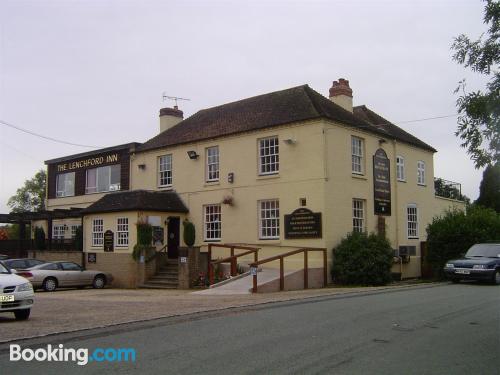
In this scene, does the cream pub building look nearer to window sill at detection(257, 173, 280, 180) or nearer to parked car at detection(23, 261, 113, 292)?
window sill at detection(257, 173, 280, 180)

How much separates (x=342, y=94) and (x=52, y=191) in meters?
20.6

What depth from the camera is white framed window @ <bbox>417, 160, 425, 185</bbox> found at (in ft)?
99.7

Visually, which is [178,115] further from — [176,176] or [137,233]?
[137,233]

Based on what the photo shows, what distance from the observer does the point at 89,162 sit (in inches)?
1372

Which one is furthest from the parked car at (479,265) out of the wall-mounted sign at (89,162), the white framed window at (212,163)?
the wall-mounted sign at (89,162)

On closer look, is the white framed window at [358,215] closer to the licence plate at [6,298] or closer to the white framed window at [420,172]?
the white framed window at [420,172]

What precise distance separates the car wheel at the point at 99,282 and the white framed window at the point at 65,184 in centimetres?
1114

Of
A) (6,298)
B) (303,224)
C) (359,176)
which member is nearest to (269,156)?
(303,224)

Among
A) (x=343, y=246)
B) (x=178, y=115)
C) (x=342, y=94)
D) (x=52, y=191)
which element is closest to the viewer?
(x=343, y=246)

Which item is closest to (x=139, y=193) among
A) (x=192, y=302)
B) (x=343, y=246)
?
(x=343, y=246)

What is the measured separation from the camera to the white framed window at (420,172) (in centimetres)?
3038

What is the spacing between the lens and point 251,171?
84.7 ft

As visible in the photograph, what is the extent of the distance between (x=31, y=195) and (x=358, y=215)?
4704 cm

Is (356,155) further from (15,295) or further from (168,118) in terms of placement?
(15,295)
